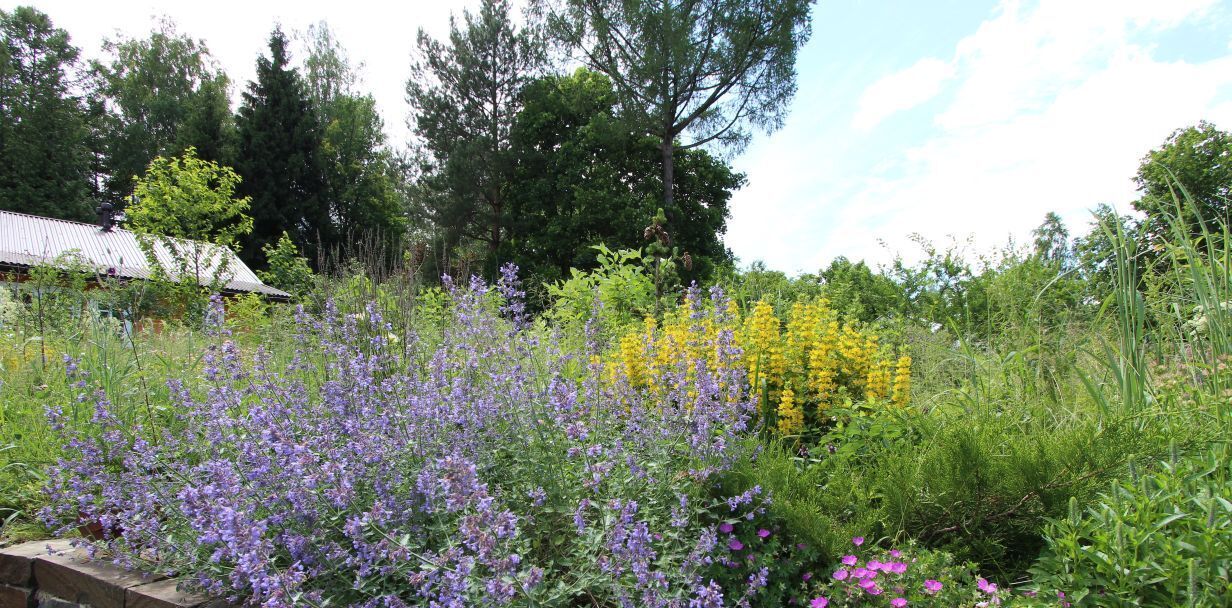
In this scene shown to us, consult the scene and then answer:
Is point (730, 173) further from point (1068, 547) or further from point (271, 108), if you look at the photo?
point (1068, 547)

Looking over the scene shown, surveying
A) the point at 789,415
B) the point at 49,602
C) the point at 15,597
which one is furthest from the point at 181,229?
the point at 789,415

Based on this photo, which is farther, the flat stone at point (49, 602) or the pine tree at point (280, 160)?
the pine tree at point (280, 160)

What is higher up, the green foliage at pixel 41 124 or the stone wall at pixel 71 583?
the green foliage at pixel 41 124

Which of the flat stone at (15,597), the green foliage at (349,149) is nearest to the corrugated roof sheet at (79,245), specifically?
the green foliage at (349,149)

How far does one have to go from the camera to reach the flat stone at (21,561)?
2811mm

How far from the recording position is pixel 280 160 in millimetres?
24438

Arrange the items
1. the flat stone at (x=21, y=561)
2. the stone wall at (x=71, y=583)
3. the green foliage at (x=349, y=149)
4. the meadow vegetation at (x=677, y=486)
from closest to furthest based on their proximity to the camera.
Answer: the meadow vegetation at (x=677, y=486)
the stone wall at (x=71, y=583)
the flat stone at (x=21, y=561)
the green foliage at (x=349, y=149)

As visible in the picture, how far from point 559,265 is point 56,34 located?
930 inches

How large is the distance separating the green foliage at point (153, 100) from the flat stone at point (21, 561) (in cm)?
2560

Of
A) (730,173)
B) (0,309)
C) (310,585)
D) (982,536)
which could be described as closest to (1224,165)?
(730,173)

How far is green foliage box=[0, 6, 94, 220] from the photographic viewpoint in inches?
952

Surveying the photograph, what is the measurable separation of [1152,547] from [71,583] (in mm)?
3579

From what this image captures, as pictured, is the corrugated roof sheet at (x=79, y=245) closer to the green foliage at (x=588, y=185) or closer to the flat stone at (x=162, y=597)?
the green foliage at (x=588, y=185)

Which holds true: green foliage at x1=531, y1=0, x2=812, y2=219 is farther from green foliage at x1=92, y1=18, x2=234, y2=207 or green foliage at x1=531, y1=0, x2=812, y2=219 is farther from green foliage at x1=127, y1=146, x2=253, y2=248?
green foliage at x1=92, y1=18, x2=234, y2=207
